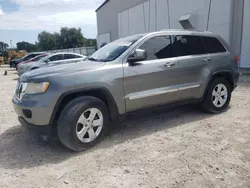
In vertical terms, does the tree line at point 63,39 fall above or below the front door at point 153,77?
above

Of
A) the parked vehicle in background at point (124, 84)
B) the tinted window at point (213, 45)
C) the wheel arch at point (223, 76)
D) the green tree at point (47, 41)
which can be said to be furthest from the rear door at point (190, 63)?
Result: the green tree at point (47, 41)

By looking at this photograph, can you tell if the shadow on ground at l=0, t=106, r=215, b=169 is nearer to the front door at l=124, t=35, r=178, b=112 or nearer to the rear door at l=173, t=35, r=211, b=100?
the front door at l=124, t=35, r=178, b=112

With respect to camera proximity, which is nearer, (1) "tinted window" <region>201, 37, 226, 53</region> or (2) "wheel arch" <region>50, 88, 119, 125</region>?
(2) "wheel arch" <region>50, 88, 119, 125</region>

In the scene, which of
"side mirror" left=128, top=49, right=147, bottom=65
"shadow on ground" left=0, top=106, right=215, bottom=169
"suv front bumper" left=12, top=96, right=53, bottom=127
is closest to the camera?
"suv front bumper" left=12, top=96, right=53, bottom=127

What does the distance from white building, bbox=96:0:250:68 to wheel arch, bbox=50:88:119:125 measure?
33.8 feet

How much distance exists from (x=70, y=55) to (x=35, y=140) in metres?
8.58

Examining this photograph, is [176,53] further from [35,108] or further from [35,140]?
[35,140]

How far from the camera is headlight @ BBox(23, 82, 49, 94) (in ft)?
9.98

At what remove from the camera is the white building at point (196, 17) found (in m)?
11.2

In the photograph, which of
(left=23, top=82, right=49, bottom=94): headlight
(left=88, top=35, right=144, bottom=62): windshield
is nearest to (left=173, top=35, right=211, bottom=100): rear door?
(left=88, top=35, right=144, bottom=62): windshield

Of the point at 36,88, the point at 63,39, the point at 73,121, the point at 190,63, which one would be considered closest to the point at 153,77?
the point at 190,63

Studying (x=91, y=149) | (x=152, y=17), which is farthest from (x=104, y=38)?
(x=91, y=149)

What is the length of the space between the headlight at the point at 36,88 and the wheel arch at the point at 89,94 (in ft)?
0.86

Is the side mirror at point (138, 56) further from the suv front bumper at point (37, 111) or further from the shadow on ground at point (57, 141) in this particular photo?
the suv front bumper at point (37, 111)
